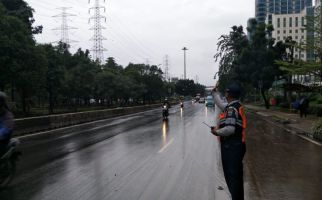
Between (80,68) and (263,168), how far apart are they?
50.7m

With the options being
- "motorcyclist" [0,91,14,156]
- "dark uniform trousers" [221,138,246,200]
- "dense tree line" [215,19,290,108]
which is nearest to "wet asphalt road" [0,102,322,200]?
"motorcyclist" [0,91,14,156]

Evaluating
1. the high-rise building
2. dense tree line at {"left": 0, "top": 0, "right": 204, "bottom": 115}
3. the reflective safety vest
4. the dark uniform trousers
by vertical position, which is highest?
the high-rise building

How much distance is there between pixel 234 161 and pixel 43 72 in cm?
3450

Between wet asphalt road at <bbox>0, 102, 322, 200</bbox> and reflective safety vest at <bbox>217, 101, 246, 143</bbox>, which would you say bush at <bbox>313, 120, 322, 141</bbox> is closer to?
wet asphalt road at <bbox>0, 102, 322, 200</bbox>

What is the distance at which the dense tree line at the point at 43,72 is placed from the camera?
115 feet

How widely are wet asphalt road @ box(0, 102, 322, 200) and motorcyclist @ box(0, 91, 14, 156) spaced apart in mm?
809

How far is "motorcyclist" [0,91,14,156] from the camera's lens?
30.7ft

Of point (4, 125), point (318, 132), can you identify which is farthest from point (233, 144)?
point (318, 132)

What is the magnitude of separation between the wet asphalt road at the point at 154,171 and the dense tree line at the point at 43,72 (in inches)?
735

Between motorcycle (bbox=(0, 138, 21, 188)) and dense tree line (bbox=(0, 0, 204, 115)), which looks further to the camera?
dense tree line (bbox=(0, 0, 204, 115))

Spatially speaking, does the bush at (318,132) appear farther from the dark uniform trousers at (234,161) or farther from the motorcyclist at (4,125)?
the dark uniform trousers at (234,161)

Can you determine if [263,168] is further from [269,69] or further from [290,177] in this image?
[269,69]

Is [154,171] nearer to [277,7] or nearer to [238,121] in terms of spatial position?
[238,121]

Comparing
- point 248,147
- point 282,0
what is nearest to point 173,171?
point 248,147
